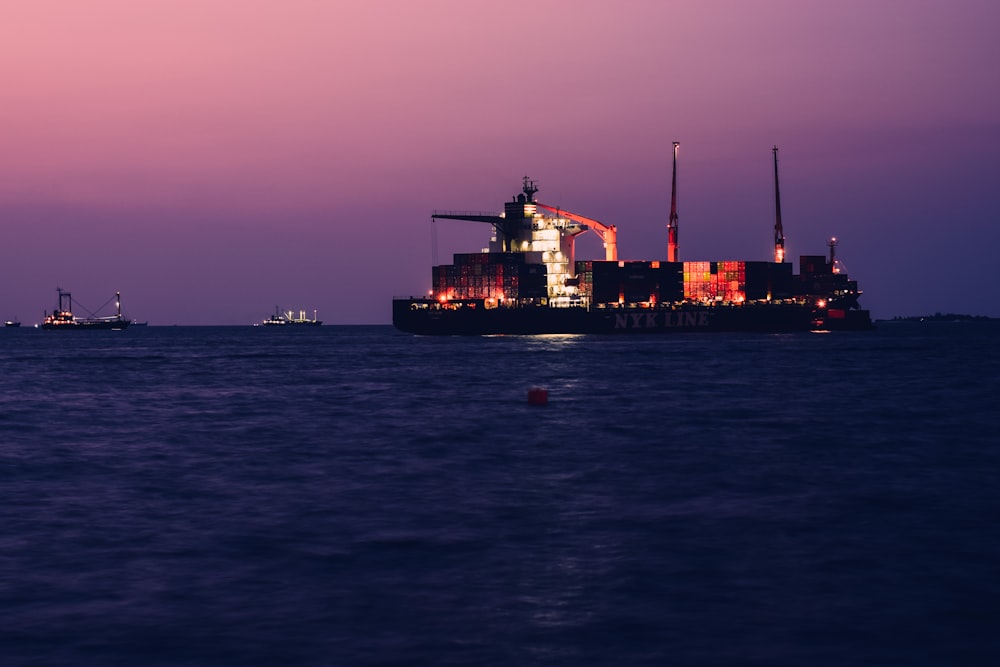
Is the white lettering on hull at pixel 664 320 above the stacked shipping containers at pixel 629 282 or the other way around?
the other way around

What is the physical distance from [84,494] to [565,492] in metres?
12.6

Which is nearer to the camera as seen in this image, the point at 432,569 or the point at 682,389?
the point at 432,569

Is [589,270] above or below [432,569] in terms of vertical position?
above

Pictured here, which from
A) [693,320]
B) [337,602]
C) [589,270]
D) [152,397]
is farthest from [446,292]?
[337,602]

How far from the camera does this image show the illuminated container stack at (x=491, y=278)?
17688 centimetres

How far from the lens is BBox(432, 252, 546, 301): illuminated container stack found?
17688cm

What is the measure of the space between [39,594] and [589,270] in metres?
163

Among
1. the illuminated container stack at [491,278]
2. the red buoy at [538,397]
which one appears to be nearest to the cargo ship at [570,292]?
the illuminated container stack at [491,278]

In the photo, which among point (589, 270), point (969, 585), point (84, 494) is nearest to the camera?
point (969, 585)

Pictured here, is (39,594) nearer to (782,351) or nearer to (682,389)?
(682,389)

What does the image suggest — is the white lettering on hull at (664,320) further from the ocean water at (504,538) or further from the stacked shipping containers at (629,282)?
the ocean water at (504,538)

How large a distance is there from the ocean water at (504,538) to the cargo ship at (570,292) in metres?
126

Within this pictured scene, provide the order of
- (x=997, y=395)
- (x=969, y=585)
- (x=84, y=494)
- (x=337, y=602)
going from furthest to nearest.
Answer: (x=997, y=395)
(x=84, y=494)
(x=969, y=585)
(x=337, y=602)

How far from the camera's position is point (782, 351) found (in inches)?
4727
